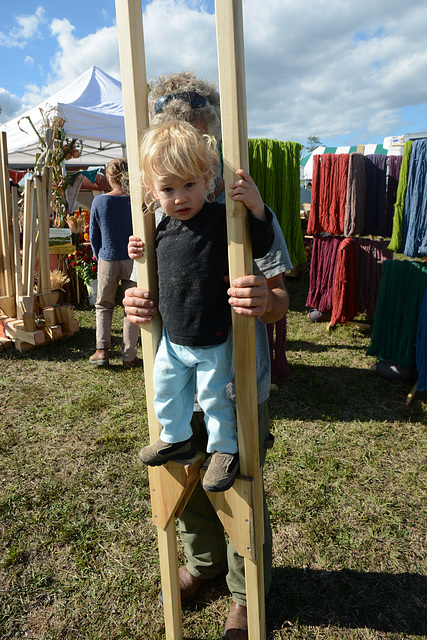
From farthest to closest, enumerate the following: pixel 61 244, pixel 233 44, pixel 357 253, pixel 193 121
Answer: pixel 61 244 → pixel 357 253 → pixel 193 121 → pixel 233 44

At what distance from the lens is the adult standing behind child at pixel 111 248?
15.0 ft

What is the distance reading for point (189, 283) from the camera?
135cm

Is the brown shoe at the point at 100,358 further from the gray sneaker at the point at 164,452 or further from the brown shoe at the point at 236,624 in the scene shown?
the gray sneaker at the point at 164,452

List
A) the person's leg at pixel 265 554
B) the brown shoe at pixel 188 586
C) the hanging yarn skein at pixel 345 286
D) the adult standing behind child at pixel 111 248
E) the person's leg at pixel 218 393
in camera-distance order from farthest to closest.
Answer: the hanging yarn skein at pixel 345 286 < the adult standing behind child at pixel 111 248 < the brown shoe at pixel 188 586 < the person's leg at pixel 265 554 < the person's leg at pixel 218 393

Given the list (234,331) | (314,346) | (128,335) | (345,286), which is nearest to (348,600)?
(234,331)

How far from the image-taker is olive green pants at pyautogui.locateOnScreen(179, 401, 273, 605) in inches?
68.8

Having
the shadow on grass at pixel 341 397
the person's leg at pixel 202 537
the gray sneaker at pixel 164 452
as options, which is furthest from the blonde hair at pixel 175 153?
the shadow on grass at pixel 341 397

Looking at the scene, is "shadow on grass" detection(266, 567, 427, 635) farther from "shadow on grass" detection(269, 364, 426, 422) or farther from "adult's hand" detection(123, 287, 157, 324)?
"shadow on grass" detection(269, 364, 426, 422)

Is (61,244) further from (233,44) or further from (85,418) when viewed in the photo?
(233,44)

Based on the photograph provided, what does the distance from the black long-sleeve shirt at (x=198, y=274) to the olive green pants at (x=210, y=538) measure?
46 cm

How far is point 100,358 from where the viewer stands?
4820 mm

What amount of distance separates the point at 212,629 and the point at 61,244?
614 cm

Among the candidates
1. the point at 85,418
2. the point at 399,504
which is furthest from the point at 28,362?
the point at 399,504

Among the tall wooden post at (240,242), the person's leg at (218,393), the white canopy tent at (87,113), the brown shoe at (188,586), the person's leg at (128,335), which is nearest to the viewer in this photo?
the tall wooden post at (240,242)
